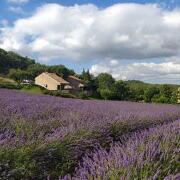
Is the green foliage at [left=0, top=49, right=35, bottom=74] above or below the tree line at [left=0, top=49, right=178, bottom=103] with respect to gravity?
above

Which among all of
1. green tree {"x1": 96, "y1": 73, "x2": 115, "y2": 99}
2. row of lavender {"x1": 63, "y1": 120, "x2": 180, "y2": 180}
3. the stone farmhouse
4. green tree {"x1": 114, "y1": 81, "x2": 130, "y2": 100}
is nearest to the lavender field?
row of lavender {"x1": 63, "y1": 120, "x2": 180, "y2": 180}

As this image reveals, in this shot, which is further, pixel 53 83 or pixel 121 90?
pixel 53 83

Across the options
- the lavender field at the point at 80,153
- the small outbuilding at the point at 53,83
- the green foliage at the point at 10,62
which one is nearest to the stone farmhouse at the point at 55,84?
the small outbuilding at the point at 53,83

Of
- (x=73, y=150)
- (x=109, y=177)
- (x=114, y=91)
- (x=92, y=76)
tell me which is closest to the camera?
(x=109, y=177)

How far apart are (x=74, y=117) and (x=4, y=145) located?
9.87 feet

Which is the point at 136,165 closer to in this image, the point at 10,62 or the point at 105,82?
the point at 105,82

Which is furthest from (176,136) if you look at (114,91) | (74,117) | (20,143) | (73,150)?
(114,91)

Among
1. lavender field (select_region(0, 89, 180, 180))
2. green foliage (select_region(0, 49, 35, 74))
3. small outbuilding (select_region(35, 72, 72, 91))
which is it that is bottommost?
lavender field (select_region(0, 89, 180, 180))

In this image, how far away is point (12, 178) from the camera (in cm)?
304

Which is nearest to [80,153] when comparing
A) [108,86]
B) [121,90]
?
[121,90]

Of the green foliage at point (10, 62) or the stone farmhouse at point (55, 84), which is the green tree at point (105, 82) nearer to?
the stone farmhouse at point (55, 84)

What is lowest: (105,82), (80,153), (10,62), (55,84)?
(80,153)

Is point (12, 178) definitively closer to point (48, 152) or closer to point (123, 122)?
point (48, 152)

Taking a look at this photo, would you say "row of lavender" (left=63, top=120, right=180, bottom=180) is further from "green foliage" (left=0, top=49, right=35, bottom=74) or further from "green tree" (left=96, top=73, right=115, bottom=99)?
"green foliage" (left=0, top=49, right=35, bottom=74)
